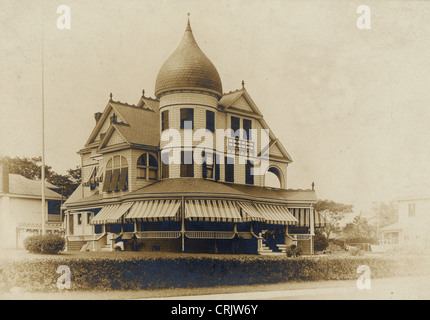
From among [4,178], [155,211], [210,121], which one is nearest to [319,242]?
[210,121]

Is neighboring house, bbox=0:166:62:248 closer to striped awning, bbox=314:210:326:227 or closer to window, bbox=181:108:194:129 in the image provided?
window, bbox=181:108:194:129

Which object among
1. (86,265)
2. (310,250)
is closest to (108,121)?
(86,265)

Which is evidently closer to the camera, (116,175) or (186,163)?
(186,163)

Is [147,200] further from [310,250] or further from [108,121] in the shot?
[310,250]

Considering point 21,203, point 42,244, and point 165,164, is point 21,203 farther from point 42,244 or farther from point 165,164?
point 165,164

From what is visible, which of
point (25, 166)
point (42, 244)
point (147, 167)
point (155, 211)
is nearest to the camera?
point (42, 244)

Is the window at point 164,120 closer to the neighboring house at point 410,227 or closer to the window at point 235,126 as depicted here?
the window at point 235,126
